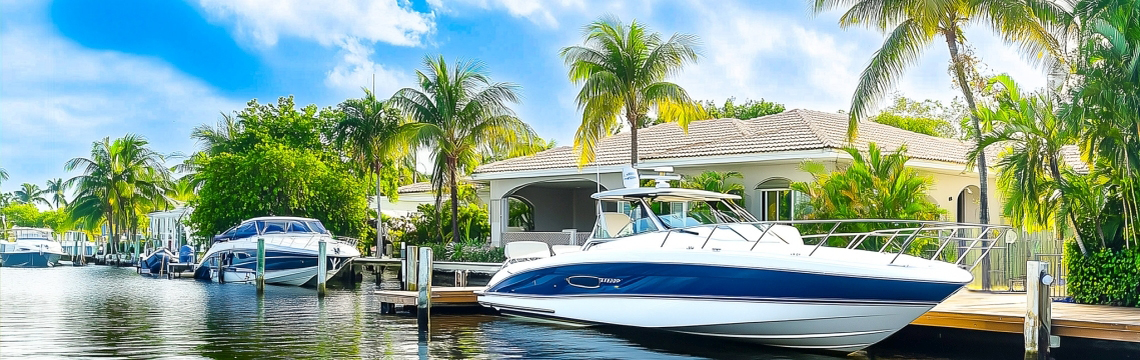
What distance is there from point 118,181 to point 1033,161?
47.5 m

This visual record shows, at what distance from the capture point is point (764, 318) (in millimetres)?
12297

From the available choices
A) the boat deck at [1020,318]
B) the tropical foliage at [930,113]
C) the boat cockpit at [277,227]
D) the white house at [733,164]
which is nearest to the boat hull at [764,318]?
the boat deck at [1020,318]

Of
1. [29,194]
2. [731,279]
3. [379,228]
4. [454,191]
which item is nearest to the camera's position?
[731,279]

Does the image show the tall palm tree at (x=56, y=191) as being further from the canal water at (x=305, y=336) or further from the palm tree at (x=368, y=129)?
the canal water at (x=305, y=336)

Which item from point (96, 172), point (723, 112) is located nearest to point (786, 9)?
point (723, 112)

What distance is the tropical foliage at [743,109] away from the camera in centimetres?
4612

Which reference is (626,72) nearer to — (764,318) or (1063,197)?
(1063,197)

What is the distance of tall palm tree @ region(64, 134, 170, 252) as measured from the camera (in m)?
51.2

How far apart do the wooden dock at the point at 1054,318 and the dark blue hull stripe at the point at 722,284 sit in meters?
1.50

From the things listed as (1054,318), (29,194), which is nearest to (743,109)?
(1054,318)

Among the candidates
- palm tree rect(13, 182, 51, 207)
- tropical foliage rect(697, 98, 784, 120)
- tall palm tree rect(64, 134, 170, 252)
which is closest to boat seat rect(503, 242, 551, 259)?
tropical foliage rect(697, 98, 784, 120)

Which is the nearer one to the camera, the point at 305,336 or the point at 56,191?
the point at 305,336

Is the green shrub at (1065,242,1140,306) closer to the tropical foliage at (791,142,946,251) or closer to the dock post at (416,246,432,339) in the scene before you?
the tropical foliage at (791,142,946,251)

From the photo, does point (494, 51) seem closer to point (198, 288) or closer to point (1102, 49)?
point (198, 288)
